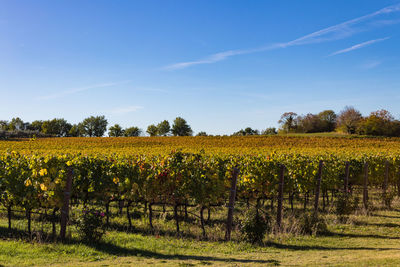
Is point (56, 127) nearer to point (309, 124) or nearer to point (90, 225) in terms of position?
point (309, 124)

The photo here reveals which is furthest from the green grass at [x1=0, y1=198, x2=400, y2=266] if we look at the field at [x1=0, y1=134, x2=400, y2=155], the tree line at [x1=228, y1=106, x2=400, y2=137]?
the tree line at [x1=228, y1=106, x2=400, y2=137]

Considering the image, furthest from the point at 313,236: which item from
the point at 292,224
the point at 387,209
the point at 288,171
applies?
the point at 387,209

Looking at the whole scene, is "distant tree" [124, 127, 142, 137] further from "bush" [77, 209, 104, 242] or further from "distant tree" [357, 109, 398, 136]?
"bush" [77, 209, 104, 242]

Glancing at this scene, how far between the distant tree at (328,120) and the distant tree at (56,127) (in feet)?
274

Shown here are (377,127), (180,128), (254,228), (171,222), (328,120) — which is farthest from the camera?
(180,128)

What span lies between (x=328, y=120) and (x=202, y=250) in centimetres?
9896

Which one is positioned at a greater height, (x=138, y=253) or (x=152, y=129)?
(x=152, y=129)

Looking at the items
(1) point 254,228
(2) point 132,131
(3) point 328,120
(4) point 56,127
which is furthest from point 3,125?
(1) point 254,228

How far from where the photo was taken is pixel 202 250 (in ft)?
25.2

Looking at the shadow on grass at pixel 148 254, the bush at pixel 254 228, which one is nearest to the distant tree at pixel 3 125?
the shadow on grass at pixel 148 254

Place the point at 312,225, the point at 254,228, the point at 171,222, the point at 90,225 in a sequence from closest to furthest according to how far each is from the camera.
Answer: the point at 90,225
the point at 254,228
the point at 312,225
the point at 171,222

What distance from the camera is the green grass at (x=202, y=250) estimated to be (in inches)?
259

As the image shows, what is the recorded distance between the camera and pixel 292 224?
32.0 feet

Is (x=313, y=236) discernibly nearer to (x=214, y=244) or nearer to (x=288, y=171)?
(x=214, y=244)
